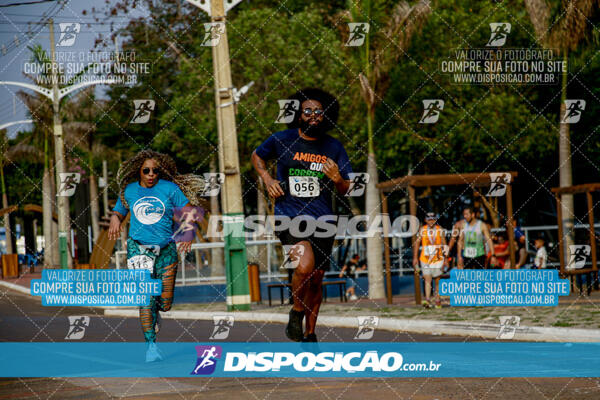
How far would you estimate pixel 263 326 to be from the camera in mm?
14641

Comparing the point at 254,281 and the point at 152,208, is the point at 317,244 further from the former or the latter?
the point at 254,281

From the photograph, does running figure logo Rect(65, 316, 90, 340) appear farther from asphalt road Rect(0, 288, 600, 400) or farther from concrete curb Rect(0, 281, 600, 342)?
asphalt road Rect(0, 288, 600, 400)

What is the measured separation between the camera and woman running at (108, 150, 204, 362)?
6652 millimetres

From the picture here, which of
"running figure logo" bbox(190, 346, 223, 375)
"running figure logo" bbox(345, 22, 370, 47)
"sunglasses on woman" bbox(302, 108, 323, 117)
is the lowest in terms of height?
"running figure logo" bbox(190, 346, 223, 375)

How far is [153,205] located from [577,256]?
15.5 metres

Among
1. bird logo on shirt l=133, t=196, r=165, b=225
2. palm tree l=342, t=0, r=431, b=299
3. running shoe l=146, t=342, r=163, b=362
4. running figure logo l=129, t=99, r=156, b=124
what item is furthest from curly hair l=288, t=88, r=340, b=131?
palm tree l=342, t=0, r=431, b=299

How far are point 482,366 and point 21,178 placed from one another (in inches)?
2578

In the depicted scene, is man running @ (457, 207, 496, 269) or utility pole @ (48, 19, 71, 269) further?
utility pole @ (48, 19, 71, 269)

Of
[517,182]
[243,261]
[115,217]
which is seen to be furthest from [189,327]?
[517,182]

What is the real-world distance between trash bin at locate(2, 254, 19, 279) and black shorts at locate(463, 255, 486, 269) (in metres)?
28.2

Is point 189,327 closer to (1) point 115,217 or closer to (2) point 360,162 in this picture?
(1) point 115,217

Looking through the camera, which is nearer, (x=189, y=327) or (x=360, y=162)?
(x=189, y=327)

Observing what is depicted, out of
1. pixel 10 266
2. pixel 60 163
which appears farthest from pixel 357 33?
pixel 10 266

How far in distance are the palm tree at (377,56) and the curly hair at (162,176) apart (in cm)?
1258
